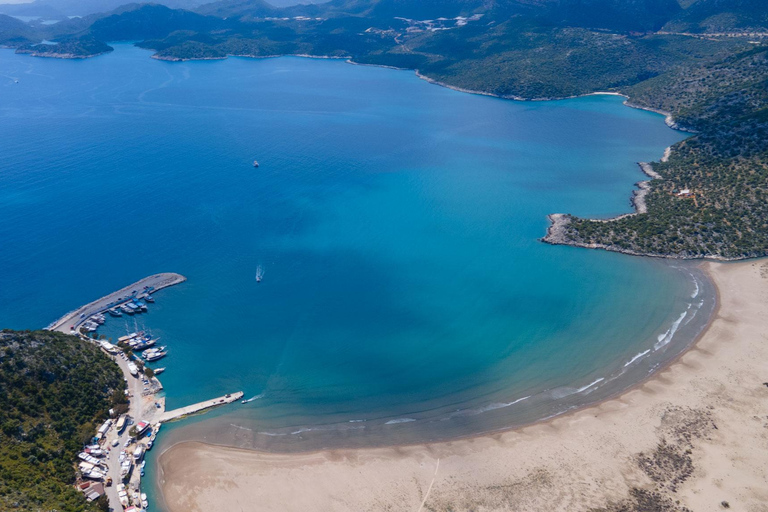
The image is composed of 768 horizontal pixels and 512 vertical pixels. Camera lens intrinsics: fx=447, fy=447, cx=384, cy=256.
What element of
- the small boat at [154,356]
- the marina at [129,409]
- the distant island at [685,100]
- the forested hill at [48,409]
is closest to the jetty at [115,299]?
the marina at [129,409]

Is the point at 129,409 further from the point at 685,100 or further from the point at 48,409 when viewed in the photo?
the point at 685,100

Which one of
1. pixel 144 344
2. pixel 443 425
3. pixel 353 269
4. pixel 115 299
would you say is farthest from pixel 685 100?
pixel 115 299

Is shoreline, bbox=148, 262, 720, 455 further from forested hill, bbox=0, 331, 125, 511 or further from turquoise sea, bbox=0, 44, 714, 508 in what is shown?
forested hill, bbox=0, 331, 125, 511

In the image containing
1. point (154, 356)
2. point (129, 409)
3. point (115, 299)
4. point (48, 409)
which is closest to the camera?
point (48, 409)

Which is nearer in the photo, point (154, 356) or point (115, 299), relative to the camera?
point (154, 356)

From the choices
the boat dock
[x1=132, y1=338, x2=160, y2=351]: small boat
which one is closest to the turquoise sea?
the boat dock
